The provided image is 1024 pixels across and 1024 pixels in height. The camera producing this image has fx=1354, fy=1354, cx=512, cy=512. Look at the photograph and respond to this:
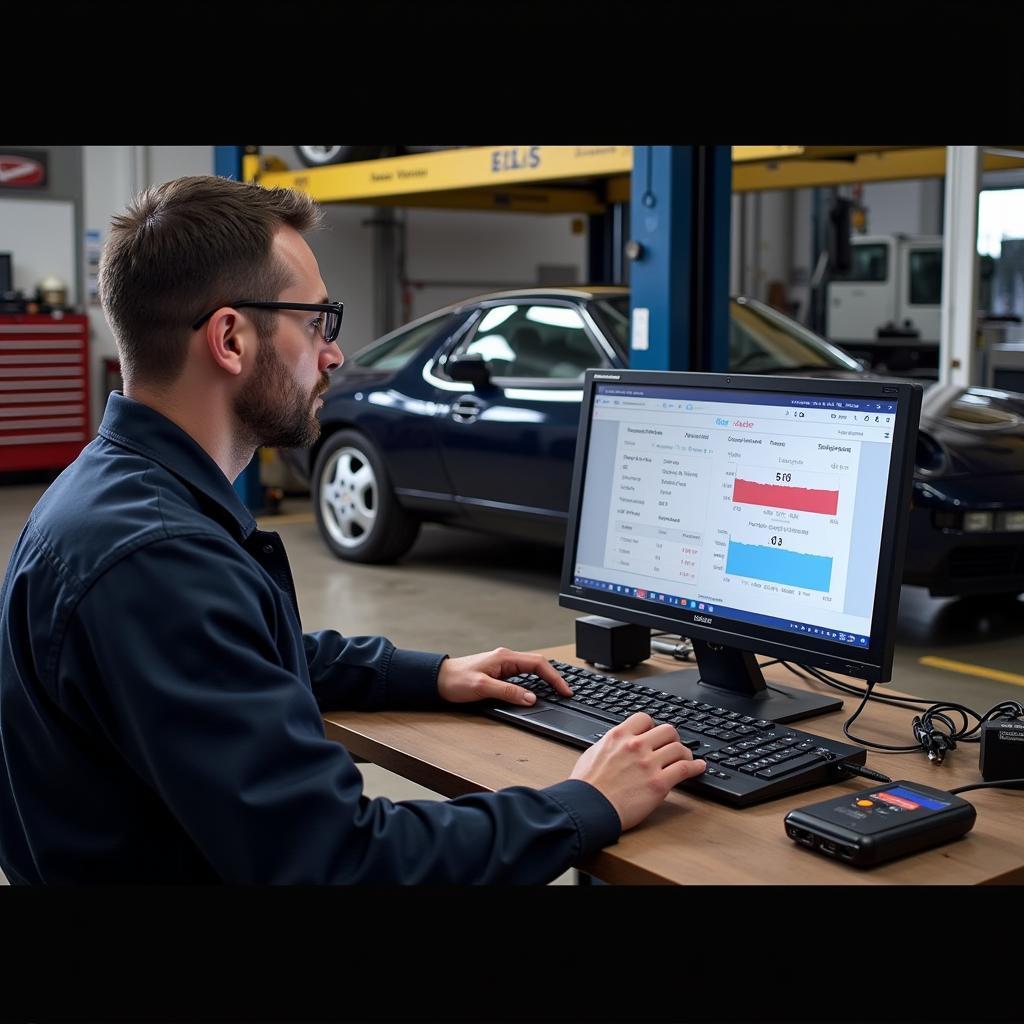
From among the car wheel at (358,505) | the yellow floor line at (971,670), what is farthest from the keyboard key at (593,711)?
the car wheel at (358,505)

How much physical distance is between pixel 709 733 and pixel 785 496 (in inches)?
12.7

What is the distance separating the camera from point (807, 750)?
63.8 inches

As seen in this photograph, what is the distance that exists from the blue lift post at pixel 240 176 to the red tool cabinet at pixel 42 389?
233 centimetres

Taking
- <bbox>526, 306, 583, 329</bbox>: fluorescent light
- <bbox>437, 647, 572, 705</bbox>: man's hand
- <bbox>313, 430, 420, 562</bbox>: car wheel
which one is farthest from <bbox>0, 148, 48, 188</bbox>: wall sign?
<bbox>437, 647, 572, 705</bbox>: man's hand

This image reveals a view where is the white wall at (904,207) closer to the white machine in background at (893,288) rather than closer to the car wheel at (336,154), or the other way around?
the white machine in background at (893,288)

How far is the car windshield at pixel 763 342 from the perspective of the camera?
5.74m

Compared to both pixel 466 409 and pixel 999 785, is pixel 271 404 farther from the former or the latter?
pixel 466 409

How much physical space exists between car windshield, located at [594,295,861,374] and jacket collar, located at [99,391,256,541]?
4272 mm

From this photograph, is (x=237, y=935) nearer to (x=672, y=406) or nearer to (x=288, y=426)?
(x=288, y=426)

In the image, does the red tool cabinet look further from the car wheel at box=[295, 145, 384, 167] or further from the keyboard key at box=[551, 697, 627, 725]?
the keyboard key at box=[551, 697, 627, 725]

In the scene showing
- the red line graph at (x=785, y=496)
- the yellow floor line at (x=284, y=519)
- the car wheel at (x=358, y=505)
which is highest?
the red line graph at (x=785, y=496)

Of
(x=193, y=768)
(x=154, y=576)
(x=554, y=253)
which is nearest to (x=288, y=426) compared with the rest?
(x=154, y=576)

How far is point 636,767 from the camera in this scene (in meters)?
1.48
